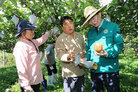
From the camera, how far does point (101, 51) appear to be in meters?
1.95

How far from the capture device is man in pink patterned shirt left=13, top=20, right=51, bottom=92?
1.82 metres

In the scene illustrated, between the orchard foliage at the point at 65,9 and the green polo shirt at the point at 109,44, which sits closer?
the green polo shirt at the point at 109,44

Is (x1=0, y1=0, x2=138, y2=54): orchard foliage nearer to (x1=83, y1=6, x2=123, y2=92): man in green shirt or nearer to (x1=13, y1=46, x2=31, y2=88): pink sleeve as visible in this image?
(x1=83, y1=6, x2=123, y2=92): man in green shirt

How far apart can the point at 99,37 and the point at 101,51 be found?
0.24 meters

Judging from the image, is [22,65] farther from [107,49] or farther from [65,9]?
[65,9]

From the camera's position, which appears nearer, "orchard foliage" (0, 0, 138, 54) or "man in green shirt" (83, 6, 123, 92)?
"man in green shirt" (83, 6, 123, 92)

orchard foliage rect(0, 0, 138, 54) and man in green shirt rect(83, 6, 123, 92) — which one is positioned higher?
orchard foliage rect(0, 0, 138, 54)

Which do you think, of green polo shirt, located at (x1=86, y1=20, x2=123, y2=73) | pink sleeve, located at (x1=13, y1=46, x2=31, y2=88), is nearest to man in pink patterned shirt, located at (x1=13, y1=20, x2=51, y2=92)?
pink sleeve, located at (x1=13, y1=46, x2=31, y2=88)

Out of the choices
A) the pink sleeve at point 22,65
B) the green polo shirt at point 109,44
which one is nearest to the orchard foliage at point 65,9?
the green polo shirt at point 109,44

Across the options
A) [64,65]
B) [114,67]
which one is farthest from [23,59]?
[114,67]

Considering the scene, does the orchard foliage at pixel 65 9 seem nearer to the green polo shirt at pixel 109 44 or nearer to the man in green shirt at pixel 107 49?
the man in green shirt at pixel 107 49

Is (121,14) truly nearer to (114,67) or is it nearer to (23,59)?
(114,67)

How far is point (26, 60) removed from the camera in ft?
6.22

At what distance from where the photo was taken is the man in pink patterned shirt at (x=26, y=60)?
1.82 metres
